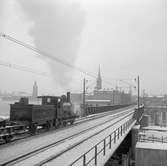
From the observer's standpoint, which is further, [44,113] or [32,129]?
[44,113]

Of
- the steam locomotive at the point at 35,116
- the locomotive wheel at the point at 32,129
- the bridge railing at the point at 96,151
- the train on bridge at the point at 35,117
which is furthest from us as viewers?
the locomotive wheel at the point at 32,129

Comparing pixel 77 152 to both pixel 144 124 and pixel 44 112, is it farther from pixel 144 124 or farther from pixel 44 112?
pixel 144 124

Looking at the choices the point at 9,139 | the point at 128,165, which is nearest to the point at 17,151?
the point at 9,139

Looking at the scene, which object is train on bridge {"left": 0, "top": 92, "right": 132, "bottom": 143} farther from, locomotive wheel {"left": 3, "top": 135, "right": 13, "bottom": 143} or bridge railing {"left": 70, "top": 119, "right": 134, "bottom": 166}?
bridge railing {"left": 70, "top": 119, "right": 134, "bottom": 166}

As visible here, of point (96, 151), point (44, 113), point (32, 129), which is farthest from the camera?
point (44, 113)

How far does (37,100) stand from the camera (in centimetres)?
2538

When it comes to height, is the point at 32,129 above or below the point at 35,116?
below

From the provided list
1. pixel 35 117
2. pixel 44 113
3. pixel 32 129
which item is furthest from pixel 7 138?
pixel 44 113

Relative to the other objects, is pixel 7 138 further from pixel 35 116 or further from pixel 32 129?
pixel 35 116

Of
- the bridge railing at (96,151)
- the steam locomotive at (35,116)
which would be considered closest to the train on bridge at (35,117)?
the steam locomotive at (35,116)

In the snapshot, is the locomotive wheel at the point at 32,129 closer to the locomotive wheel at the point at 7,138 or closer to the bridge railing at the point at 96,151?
the locomotive wheel at the point at 7,138

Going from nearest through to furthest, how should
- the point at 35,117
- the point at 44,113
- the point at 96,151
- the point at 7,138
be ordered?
1. the point at 96,151
2. the point at 7,138
3. the point at 35,117
4. the point at 44,113

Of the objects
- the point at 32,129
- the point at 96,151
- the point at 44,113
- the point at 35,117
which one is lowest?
the point at 96,151

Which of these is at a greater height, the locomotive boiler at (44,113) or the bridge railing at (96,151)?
the locomotive boiler at (44,113)
